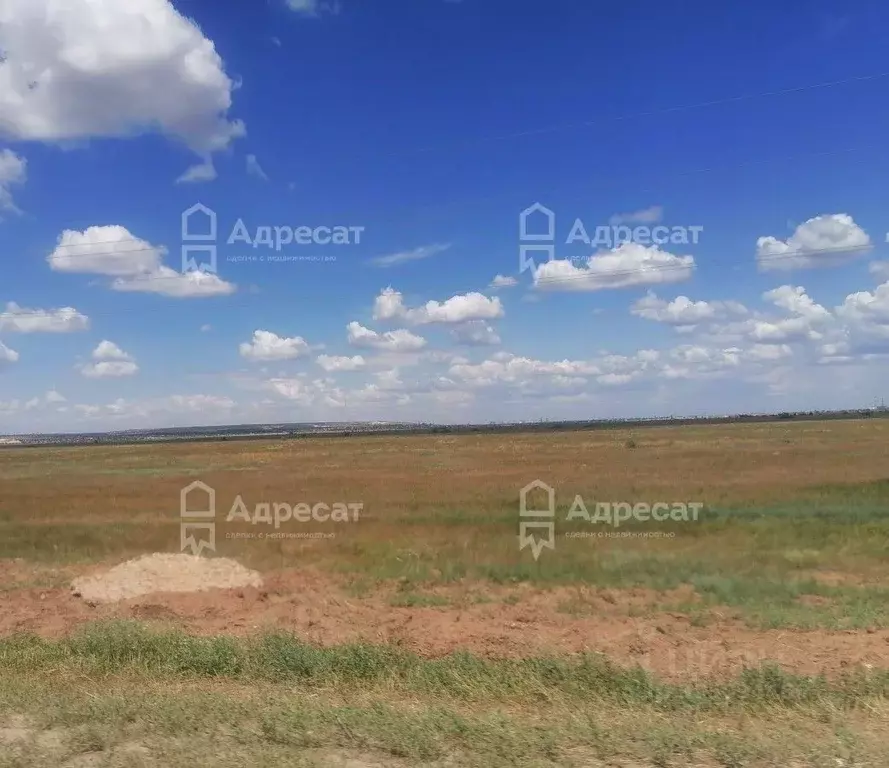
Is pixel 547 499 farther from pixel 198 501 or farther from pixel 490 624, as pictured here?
pixel 490 624

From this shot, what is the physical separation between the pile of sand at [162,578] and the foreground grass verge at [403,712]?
232 inches

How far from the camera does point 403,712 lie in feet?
20.7

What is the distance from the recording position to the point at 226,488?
114 ft

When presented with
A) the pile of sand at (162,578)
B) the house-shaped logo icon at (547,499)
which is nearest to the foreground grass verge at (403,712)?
the pile of sand at (162,578)

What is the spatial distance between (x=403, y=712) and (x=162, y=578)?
1122cm

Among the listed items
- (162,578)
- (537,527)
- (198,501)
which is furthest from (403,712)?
(198,501)

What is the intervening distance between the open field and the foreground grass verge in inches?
1.2

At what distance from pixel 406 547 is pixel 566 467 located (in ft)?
82.9

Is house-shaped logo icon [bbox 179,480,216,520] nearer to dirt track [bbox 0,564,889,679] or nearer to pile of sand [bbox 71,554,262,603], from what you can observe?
pile of sand [bbox 71,554,262,603]

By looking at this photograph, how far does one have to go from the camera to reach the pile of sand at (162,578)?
50.1 ft

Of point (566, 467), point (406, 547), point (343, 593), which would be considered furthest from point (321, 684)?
point (566, 467)

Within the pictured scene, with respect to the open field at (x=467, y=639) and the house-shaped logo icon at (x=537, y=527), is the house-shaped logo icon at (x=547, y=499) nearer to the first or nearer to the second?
the house-shaped logo icon at (x=537, y=527)

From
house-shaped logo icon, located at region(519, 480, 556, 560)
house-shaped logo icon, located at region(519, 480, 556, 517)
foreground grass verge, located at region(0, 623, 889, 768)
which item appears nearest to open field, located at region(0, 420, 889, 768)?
foreground grass verge, located at region(0, 623, 889, 768)

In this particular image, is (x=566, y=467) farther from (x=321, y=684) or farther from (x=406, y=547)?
(x=321, y=684)
